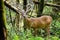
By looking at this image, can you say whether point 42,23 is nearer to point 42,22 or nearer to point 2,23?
point 42,22

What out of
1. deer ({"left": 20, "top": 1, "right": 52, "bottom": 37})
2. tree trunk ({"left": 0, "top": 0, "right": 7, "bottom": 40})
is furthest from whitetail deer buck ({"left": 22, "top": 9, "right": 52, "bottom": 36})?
tree trunk ({"left": 0, "top": 0, "right": 7, "bottom": 40})

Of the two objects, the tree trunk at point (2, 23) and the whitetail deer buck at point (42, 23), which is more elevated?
the tree trunk at point (2, 23)

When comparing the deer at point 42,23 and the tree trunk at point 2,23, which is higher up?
the tree trunk at point 2,23

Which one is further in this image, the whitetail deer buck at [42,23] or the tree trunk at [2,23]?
the whitetail deer buck at [42,23]

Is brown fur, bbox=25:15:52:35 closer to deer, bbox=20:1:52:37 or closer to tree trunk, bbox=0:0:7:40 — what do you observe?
deer, bbox=20:1:52:37

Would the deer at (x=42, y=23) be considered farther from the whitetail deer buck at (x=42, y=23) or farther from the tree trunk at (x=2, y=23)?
Answer: the tree trunk at (x=2, y=23)

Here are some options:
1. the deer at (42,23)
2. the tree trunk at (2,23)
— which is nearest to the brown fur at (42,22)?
the deer at (42,23)

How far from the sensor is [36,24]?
309 inches

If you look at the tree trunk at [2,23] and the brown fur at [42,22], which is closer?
the tree trunk at [2,23]

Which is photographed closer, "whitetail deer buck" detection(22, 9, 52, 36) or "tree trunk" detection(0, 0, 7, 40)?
"tree trunk" detection(0, 0, 7, 40)

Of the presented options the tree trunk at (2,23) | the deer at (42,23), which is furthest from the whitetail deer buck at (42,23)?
the tree trunk at (2,23)

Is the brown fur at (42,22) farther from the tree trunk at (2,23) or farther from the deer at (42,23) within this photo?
the tree trunk at (2,23)

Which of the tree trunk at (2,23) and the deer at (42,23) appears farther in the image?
the deer at (42,23)

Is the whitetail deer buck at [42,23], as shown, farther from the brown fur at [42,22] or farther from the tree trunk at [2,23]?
the tree trunk at [2,23]
